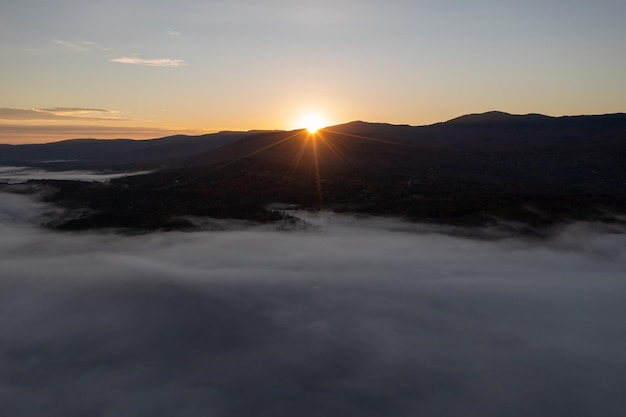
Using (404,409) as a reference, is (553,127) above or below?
above

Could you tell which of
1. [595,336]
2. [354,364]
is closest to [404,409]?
→ [354,364]

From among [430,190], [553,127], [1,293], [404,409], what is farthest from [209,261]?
[553,127]

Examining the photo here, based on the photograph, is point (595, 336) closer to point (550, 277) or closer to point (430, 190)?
point (550, 277)

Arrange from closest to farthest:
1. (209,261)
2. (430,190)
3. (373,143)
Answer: (209,261) < (430,190) < (373,143)

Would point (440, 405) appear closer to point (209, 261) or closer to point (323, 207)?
point (209, 261)

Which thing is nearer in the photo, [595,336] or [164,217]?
[595,336]

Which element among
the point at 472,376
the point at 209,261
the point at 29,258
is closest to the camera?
the point at 472,376
